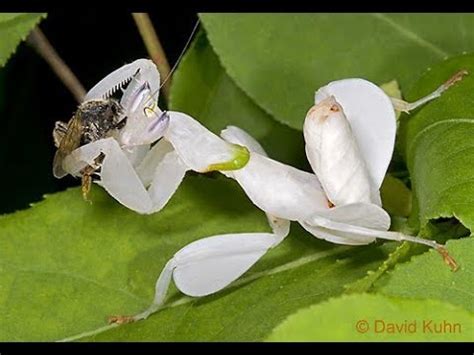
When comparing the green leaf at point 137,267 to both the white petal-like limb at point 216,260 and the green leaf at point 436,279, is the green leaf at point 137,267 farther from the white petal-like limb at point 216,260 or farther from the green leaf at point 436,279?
the green leaf at point 436,279

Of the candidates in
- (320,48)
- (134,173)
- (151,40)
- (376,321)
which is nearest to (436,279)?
(376,321)

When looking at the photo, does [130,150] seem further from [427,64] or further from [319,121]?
[427,64]

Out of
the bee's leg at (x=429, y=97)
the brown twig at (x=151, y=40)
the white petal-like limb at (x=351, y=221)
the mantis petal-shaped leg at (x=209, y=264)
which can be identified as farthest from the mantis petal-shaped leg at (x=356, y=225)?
the brown twig at (x=151, y=40)

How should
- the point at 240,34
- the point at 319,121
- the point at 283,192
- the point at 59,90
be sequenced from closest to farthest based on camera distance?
the point at 319,121 < the point at 283,192 < the point at 240,34 < the point at 59,90

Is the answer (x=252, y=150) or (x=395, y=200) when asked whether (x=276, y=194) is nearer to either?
(x=252, y=150)

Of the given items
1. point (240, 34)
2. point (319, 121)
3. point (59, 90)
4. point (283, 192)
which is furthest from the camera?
point (59, 90)

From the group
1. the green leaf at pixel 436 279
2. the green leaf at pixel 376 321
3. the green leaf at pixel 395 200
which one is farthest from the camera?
the green leaf at pixel 395 200

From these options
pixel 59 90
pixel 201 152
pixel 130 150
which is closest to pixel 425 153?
pixel 201 152
